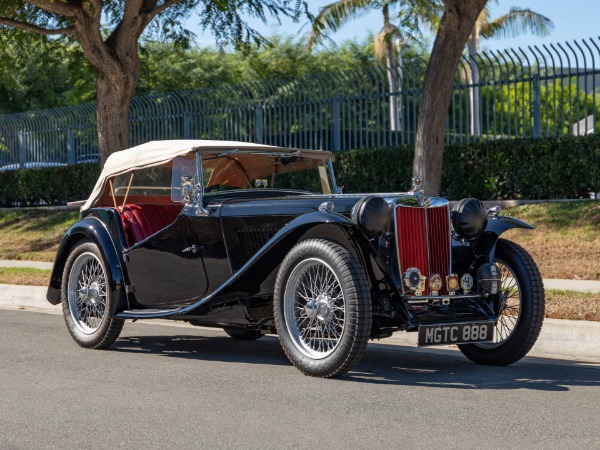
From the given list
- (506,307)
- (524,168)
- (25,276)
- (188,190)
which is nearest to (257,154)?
(188,190)

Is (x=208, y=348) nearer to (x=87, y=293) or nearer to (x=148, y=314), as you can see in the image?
(x=148, y=314)

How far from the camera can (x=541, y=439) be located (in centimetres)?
514

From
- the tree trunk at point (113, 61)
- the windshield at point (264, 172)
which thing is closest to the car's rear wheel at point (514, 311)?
the windshield at point (264, 172)

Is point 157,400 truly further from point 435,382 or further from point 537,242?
point 537,242

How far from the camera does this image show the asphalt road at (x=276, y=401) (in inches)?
205

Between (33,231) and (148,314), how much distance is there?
14.2 meters

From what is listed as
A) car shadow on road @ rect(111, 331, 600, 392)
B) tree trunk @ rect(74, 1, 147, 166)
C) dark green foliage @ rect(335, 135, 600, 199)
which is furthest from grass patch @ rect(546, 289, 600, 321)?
tree trunk @ rect(74, 1, 147, 166)

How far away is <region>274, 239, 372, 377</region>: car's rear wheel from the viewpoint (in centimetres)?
652

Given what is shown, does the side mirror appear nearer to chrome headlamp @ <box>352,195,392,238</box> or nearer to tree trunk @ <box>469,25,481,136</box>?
chrome headlamp @ <box>352,195,392,238</box>

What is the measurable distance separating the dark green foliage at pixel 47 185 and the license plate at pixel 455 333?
56.5 ft

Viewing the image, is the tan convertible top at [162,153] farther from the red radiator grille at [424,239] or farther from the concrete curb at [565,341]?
the red radiator grille at [424,239]

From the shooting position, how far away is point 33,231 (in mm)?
21531

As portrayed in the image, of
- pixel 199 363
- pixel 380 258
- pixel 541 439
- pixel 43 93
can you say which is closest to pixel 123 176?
pixel 199 363

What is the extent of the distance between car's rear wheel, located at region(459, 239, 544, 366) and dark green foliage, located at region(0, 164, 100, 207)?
16.7 meters
